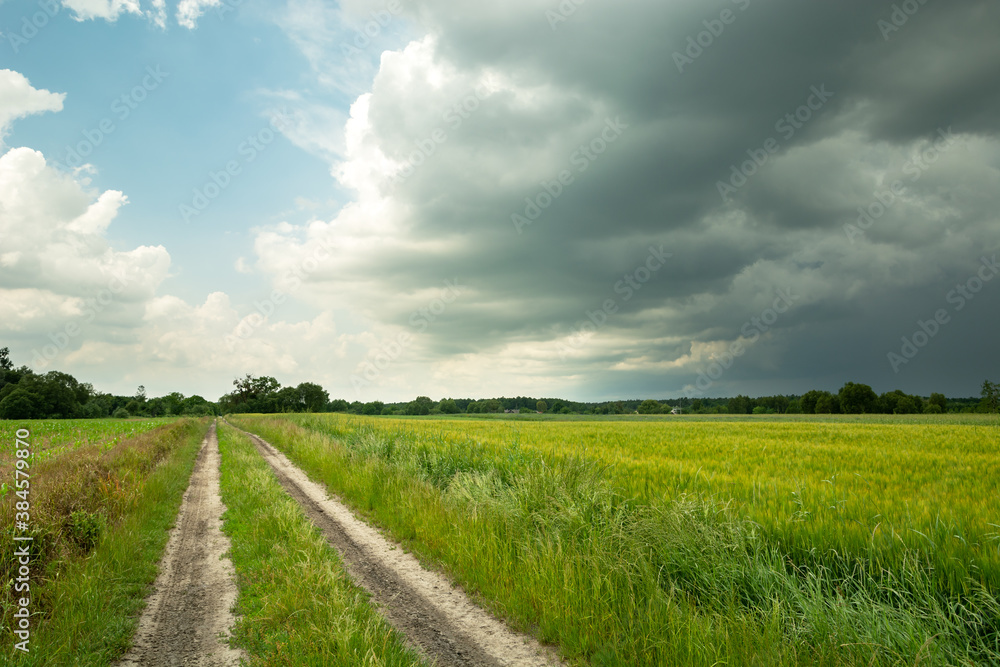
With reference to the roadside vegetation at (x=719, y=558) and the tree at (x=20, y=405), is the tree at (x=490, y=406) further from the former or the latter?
the roadside vegetation at (x=719, y=558)

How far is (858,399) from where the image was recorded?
104125 millimetres

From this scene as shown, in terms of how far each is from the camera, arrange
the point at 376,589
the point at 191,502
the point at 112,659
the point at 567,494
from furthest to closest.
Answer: the point at 191,502 < the point at 567,494 < the point at 376,589 < the point at 112,659

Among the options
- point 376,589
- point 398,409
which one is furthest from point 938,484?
point 398,409

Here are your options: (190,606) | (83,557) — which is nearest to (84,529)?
(83,557)

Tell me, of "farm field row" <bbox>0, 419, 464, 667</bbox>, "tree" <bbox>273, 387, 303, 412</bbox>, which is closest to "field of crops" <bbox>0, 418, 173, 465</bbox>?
"farm field row" <bbox>0, 419, 464, 667</bbox>

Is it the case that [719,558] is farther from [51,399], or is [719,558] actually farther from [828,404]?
[828,404]

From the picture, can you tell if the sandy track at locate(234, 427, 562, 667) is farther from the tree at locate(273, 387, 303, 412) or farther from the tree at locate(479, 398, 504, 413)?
the tree at locate(273, 387, 303, 412)

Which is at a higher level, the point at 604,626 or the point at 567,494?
the point at 567,494

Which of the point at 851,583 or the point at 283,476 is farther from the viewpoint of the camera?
the point at 283,476

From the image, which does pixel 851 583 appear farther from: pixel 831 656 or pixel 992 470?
pixel 992 470

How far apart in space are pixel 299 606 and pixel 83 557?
447cm

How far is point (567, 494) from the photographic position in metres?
8.28

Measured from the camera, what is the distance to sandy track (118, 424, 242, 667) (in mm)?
4969

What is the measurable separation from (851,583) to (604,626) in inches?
121
